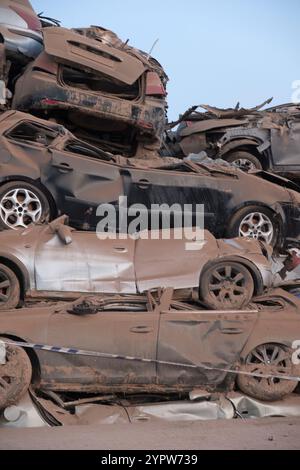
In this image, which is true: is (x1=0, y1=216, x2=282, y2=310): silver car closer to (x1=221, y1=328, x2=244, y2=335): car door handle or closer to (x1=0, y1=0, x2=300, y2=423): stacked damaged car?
(x1=0, y1=0, x2=300, y2=423): stacked damaged car

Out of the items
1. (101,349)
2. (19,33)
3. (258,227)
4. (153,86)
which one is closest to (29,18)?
(19,33)

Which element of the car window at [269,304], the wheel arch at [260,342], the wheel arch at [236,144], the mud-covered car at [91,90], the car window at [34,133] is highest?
the mud-covered car at [91,90]

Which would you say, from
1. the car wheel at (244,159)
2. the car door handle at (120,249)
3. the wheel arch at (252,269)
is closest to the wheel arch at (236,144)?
the car wheel at (244,159)

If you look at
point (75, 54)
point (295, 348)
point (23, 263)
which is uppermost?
point (75, 54)

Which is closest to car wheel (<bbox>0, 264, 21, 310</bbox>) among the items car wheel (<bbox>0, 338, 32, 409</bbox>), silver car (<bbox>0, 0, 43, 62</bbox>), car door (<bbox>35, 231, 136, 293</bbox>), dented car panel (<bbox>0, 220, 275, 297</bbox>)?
dented car panel (<bbox>0, 220, 275, 297</bbox>)

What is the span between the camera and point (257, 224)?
11344 mm

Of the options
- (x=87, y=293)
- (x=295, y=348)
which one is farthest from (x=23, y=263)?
(x=295, y=348)

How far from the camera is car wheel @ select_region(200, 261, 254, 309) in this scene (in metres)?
8.52

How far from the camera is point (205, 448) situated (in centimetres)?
603

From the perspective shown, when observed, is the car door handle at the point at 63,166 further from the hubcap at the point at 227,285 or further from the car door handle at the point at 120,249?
the hubcap at the point at 227,285

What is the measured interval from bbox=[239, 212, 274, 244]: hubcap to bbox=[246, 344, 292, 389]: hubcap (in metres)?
3.46

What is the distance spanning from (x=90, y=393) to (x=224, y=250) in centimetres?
229

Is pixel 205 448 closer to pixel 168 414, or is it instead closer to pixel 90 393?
pixel 168 414

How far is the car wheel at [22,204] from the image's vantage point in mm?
10094
